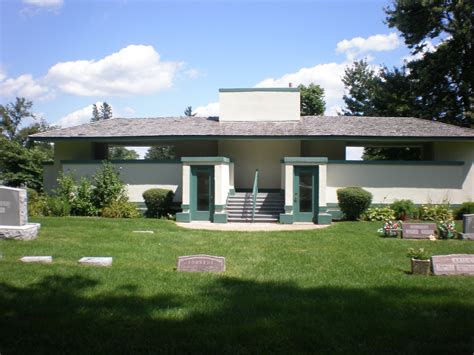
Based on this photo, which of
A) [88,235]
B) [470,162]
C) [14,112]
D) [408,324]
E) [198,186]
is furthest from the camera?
[14,112]

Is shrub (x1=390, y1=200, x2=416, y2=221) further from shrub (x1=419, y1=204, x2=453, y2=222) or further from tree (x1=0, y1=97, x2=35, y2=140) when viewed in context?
tree (x1=0, y1=97, x2=35, y2=140)

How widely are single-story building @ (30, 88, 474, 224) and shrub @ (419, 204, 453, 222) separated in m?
0.79

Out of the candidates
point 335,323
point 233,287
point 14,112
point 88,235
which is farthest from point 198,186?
point 14,112

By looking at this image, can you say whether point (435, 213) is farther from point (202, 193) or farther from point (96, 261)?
point (96, 261)

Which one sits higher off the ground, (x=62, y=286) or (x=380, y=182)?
(x=380, y=182)

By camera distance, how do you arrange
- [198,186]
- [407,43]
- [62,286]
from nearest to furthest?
[62,286] < [198,186] < [407,43]

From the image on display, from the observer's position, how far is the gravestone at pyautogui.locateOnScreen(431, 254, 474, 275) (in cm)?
863

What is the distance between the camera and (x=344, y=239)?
13414 millimetres

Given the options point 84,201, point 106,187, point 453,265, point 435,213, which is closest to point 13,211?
point 84,201

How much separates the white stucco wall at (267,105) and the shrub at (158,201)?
5.87m

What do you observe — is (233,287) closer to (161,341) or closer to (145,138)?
(161,341)

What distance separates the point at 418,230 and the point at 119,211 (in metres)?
12.0

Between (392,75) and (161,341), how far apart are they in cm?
3296

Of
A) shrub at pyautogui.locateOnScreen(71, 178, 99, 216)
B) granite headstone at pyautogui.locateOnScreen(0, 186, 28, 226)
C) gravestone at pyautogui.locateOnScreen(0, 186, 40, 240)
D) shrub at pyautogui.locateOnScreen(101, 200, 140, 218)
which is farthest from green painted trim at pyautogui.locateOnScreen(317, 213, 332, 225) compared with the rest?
granite headstone at pyautogui.locateOnScreen(0, 186, 28, 226)
